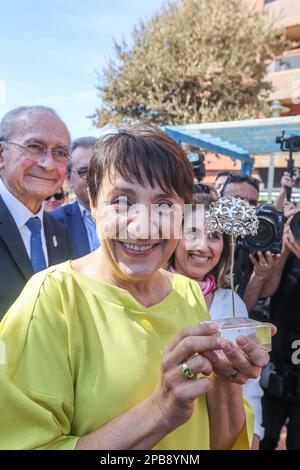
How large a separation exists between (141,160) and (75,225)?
2000 mm

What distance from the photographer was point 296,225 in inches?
95.0

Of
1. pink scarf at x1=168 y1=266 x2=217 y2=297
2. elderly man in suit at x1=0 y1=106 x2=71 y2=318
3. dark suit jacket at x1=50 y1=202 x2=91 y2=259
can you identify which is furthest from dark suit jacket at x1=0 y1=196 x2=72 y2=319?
dark suit jacket at x1=50 y1=202 x2=91 y2=259

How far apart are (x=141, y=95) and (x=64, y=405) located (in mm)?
12311

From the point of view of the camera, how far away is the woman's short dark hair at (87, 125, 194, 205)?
104cm

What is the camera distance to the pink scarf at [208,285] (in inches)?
76.9

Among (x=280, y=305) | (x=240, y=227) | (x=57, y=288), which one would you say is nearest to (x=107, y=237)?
(x=57, y=288)

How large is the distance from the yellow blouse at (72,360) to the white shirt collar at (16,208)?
1.00m

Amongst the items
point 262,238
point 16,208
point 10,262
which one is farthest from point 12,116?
point 262,238

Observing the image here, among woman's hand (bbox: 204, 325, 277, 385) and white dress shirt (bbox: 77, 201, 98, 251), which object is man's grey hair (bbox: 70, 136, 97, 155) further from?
woman's hand (bbox: 204, 325, 277, 385)

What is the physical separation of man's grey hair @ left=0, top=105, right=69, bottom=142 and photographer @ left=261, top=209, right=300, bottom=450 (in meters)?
1.41

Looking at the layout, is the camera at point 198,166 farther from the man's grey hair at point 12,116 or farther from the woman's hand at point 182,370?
the woman's hand at point 182,370

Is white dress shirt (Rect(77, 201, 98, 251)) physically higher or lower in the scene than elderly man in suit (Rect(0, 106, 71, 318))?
lower

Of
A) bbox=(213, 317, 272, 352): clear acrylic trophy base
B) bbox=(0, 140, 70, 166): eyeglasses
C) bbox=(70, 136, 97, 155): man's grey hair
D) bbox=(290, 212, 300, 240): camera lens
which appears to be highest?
bbox=(0, 140, 70, 166): eyeglasses

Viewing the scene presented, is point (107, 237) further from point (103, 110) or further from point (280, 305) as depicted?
point (103, 110)
